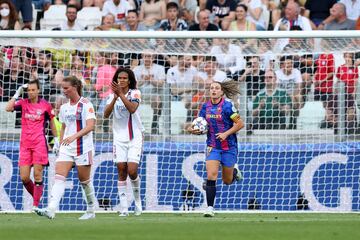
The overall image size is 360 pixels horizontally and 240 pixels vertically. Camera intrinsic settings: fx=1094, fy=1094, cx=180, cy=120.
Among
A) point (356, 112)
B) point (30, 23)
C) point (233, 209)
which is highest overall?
point (30, 23)

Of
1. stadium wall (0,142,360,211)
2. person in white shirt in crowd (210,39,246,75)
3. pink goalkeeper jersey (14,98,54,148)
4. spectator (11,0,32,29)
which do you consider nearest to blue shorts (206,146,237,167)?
stadium wall (0,142,360,211)

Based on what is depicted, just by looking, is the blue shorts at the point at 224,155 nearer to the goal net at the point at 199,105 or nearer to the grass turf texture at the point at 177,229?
the grass turf texture at the point at 177,229

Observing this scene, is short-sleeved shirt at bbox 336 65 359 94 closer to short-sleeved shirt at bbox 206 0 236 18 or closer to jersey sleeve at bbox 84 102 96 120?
short-sleeved shirt at bbox 206 0 236 18

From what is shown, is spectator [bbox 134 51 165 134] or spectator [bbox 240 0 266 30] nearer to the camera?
spectator [bbox 134 51 165 134]

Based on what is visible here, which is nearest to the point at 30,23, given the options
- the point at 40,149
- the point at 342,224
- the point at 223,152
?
the point at 40,149

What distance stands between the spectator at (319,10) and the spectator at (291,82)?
12.5 ft

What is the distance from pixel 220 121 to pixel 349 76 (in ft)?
10.1

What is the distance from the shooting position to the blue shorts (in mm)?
16531

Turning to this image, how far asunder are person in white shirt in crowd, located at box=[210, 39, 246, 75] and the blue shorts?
2797mm

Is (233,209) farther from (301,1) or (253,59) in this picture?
(301,1)

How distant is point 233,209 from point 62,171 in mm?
4592

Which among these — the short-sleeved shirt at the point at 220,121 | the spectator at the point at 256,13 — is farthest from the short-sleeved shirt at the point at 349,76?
the spectator at the point at 256,13

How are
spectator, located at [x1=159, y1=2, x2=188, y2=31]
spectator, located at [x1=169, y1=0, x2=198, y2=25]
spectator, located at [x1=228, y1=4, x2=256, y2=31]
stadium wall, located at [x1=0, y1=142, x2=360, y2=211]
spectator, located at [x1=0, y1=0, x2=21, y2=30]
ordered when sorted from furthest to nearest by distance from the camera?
1. spectator, located at [x1=169, y1=0, x2=198, y2=25]
2. spectator, located at [x1=0, y1=0, x2=21, y2=30]
3. spectator, located at [x1=159, y1=2, x2=188, y2=31]
4. spectator, located at [x1=228, y1=4, x2=256, y2=31]
5. stadium wall, located at [x1=0, y1=142, x2=360, y2=211]

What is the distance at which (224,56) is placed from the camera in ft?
62.7
